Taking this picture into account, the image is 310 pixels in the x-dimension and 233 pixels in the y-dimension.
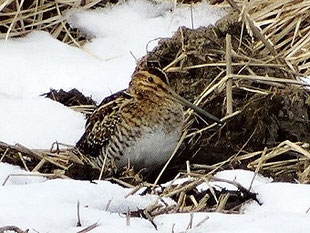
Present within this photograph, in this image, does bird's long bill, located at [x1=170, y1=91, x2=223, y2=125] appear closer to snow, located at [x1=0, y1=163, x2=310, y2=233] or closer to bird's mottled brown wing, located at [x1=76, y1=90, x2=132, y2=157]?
bird's mottled brown wing, located at [x1=76, y1=90, x2=132, y2=157]

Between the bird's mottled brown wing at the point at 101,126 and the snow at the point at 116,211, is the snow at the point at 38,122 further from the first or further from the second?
the snow at the point at 116,211

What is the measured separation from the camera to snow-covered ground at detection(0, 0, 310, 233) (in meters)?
3.22

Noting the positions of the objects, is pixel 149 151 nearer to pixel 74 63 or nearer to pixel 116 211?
pixel 116 211

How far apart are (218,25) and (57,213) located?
8.21 feet

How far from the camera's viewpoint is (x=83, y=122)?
5.06 meters

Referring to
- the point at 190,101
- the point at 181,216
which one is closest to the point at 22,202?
the point at 181,216

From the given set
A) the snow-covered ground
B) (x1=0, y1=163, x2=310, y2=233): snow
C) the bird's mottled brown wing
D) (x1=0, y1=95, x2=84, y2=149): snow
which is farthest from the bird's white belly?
(x1=0, y1=163, x2=310, y2=233): snow

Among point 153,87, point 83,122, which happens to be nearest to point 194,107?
point 153,87

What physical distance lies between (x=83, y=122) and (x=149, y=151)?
75 centimetres

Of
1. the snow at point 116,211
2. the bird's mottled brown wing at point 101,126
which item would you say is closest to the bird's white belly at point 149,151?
the bird's mottled brown wing at point 101,126

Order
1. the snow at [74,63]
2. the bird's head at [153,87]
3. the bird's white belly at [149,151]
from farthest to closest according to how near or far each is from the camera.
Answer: the snow at [74,63] → the bird's head at [153,87] → the bird's white belly at [149,151]

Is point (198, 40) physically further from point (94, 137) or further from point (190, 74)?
point (94, 137)

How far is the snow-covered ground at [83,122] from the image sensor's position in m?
3.22

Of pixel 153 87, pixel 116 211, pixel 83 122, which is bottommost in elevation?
pixel 83 122
